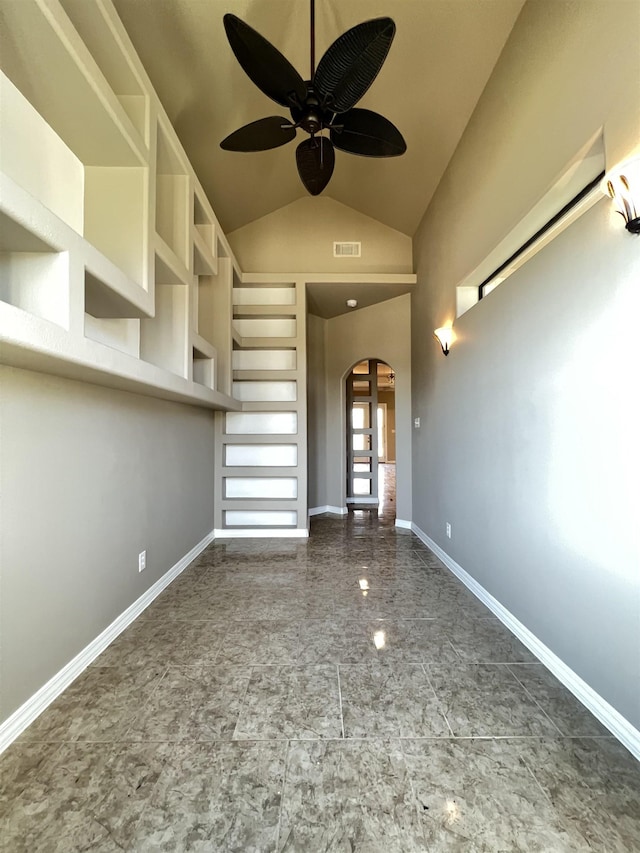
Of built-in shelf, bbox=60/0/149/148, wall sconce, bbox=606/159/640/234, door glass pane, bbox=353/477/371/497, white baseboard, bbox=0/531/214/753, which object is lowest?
white baseboard, bbox=0/531/214/753

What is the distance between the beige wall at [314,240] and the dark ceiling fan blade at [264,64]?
2.52m

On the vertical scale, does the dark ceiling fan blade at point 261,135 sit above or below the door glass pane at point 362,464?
above

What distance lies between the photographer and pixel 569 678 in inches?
62.5

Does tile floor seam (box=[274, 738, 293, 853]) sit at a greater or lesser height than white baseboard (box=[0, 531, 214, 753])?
lesser

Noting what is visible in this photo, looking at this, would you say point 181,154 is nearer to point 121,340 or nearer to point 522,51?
point 121,340

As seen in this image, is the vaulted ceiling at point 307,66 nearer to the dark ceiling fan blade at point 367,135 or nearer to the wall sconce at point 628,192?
the dark ceiling fan blade at point 367,135

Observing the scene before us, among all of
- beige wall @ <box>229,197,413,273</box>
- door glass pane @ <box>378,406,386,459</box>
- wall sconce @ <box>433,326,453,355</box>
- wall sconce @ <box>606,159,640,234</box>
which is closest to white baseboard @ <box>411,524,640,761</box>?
wall sconce @ <box>606,159,640,234</box>

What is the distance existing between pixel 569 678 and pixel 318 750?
1.15 metres

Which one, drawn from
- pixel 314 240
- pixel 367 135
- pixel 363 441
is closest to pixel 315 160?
pixel 367 135

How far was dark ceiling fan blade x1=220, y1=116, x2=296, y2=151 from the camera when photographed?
2021 millimetres

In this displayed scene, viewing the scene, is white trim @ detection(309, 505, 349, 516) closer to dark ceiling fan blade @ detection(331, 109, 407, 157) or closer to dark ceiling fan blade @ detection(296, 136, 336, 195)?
dark ceiling fan blade @ detection(296, 136, 336, 195)

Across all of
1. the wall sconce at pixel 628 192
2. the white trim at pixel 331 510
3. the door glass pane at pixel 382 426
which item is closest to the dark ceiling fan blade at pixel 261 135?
the wall sconce at pixel 628 192

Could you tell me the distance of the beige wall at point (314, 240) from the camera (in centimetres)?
432

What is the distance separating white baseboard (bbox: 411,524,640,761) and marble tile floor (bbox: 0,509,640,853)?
4cm
